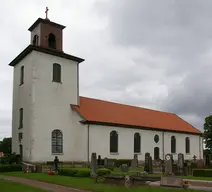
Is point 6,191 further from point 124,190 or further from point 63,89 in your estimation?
point 63,89

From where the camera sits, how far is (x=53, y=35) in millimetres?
32875

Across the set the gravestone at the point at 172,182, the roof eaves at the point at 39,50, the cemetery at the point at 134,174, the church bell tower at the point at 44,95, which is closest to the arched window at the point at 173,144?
the cemetery at the point at 134,174

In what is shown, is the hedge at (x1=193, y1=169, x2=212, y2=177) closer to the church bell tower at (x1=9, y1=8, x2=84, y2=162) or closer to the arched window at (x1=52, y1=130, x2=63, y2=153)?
the church bell tower at (x1=9, y1=8, x2=84, y2=162)

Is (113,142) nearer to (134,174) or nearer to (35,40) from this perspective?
(134,174)

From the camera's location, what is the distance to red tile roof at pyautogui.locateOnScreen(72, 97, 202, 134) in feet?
113

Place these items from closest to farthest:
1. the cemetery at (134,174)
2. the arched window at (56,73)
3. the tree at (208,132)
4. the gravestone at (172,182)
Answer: the gravestone at (172,182) < the cemetery at (134,174) < the arched window at (56,73) < the tree at (208,132)

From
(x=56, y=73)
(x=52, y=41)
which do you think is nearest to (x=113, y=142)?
(x=56, y=73)

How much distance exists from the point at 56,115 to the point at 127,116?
11.0 m

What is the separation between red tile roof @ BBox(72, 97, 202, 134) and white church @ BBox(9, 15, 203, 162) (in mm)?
188

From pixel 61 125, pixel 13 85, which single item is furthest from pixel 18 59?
pixel 61 125

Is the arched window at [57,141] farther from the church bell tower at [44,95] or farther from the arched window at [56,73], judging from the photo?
the arched window at [56,73]

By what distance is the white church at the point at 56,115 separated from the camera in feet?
99.0

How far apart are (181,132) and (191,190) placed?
30.4 m

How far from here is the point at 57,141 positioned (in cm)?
3116
